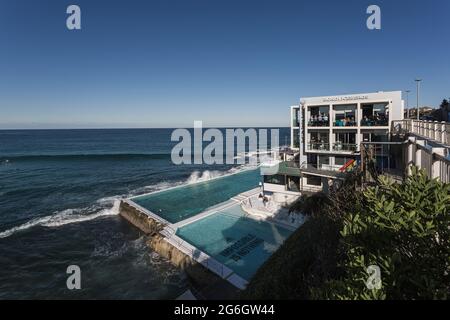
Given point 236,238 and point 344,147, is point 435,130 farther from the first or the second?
point 236,238

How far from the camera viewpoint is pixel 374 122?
70.6ft

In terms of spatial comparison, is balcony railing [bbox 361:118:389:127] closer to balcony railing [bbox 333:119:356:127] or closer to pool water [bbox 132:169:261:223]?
balcony railing [bbox 333:119:356:127]

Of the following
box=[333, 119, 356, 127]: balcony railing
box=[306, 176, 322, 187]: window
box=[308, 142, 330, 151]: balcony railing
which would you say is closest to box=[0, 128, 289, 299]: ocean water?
box=[306, 176, 322, 187]: window

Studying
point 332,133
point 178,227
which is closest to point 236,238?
point 178,227

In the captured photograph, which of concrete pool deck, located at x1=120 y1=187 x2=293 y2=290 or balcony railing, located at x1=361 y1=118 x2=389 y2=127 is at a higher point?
balcony railing, located at x1=361 y1=118 x2=389 y2=127

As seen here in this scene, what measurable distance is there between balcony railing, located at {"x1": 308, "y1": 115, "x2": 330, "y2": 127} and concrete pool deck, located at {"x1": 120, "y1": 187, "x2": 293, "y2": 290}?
377 inches

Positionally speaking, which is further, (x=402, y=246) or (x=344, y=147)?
(x=344, y=147)

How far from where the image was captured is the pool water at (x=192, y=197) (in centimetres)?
2673

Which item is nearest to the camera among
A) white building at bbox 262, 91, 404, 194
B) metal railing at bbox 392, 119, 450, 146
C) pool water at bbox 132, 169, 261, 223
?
metal railing at bbox 392, 119, 450, 146

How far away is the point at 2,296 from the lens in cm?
1544

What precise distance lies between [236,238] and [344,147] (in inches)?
509

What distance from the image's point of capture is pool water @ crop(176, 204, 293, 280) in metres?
16.0
